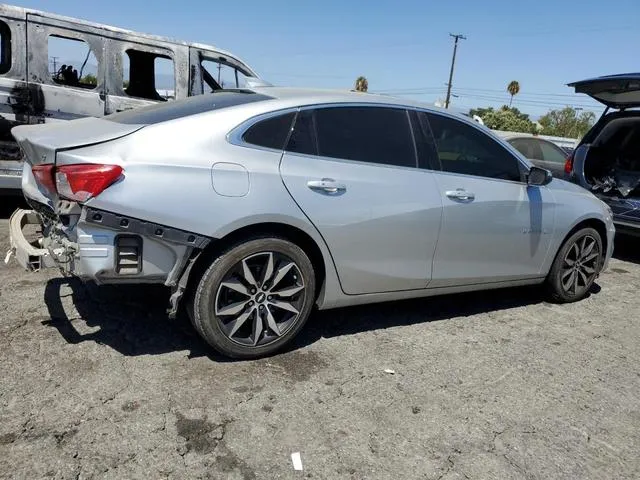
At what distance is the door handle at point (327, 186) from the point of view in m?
3.32

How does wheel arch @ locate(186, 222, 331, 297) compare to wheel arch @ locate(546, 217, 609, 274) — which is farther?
wheel arch @ locate(546, 217, 609, 274)

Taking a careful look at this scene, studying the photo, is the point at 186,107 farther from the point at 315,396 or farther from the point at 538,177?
the point at 538,177

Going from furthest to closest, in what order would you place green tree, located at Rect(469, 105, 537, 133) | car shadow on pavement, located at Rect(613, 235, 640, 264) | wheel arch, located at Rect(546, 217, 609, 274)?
green tree, located at Rect(469, 105, 537, 133) → car shadow on pavement, located at Rect(613, 235, 640, 264) → wheel arch, located at Rect(546, 217, 609, 274)

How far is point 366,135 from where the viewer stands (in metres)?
3.65

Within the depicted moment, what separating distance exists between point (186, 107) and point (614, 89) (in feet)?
17.8

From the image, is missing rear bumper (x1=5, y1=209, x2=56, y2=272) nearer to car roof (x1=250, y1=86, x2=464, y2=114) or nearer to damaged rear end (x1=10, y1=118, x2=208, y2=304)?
damaged rear end (x1=10, y1=118, x2=208, y2=304)

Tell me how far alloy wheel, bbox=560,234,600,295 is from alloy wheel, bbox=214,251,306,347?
2.76 metres

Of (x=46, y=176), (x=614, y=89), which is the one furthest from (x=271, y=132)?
(x=614, y=89)

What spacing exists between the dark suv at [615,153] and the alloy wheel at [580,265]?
190 centimetres

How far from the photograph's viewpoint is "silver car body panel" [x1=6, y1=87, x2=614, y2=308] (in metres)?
2.90

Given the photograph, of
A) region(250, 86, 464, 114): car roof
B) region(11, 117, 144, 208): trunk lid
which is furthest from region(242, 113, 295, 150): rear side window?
region(11, 117, 144, 208): trunk lid

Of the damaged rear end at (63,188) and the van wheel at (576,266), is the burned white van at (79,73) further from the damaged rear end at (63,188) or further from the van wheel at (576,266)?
the van wheel at (576,266)

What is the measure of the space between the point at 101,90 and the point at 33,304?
386cm

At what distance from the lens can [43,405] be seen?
2734 millimetres
